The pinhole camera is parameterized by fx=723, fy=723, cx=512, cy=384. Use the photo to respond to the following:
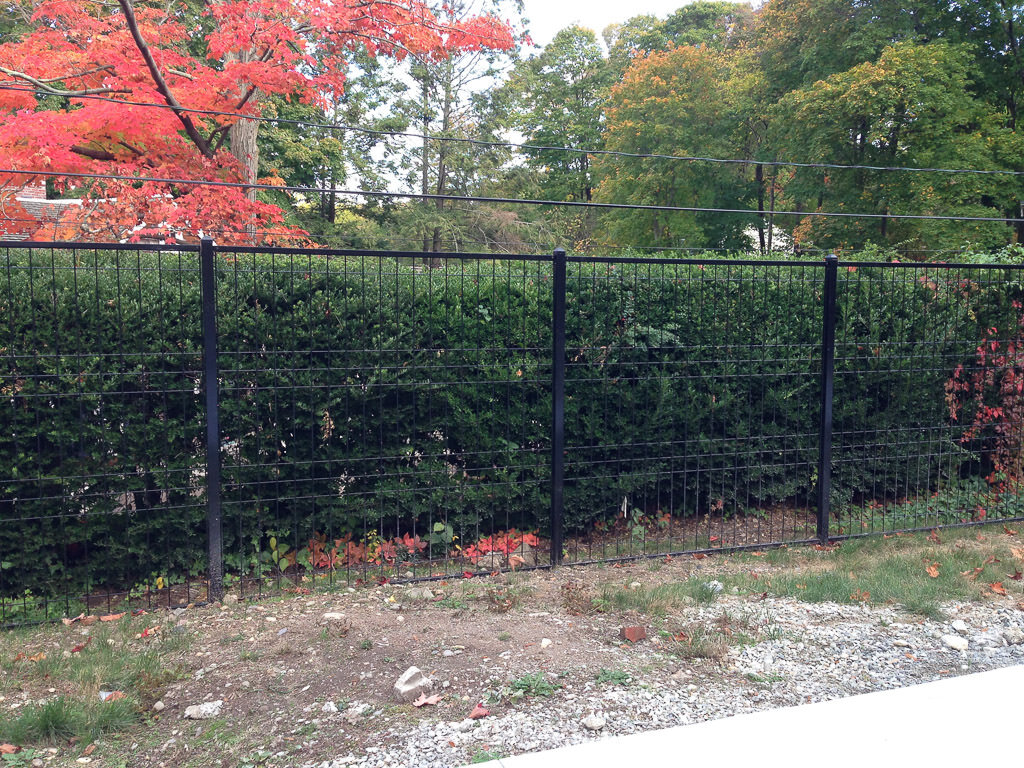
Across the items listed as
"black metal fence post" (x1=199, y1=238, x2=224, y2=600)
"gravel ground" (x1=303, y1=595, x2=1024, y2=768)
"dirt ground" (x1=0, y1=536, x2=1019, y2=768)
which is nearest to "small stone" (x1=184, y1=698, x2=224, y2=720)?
"dirt ground" (x1=0, y1=536, x2=1019, y2=768)

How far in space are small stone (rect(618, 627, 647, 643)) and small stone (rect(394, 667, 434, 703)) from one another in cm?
120

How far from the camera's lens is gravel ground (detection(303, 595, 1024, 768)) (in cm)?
313

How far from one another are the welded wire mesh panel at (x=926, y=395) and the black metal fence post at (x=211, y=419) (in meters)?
5.04

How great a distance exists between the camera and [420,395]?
214 inches

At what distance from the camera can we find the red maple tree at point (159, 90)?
8461 millimetres

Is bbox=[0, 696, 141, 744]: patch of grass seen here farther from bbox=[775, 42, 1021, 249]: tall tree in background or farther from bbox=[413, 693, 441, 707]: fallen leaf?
bbox=[775, 42, 1021, 249]: tall tree in background

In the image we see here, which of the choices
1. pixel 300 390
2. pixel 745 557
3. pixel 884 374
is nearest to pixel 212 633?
pixel 300 390

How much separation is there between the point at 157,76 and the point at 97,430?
5.78 metres

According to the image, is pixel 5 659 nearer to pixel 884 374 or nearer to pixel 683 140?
pixel 884 374

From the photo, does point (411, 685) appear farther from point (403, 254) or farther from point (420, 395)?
point (403, 254)

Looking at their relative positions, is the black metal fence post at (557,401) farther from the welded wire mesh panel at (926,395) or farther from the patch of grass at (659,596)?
the welded wire mesh panel at (926,395)

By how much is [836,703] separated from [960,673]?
3.37 ft

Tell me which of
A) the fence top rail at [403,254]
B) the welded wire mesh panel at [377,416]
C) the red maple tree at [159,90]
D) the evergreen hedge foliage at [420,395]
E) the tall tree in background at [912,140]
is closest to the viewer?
the fence top rail at [403,254]

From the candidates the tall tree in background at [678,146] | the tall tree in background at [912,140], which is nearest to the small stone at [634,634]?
the tall tree in background at [912,140]
